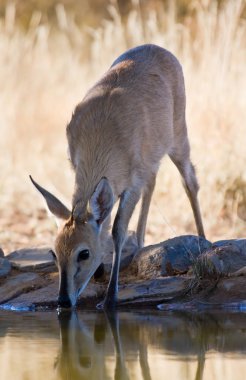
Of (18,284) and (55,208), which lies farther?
(18,284)

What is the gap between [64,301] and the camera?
8.42 metres

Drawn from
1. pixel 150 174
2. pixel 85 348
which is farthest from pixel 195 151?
pixel 85 348

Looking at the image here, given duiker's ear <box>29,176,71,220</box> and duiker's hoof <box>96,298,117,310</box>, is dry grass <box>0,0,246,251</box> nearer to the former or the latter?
duiker's hoof <box>96,298,117,310</box>

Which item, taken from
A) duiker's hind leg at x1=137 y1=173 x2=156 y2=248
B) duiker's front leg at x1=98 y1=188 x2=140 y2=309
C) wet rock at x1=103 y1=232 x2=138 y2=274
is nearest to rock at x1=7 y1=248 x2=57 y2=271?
wet rock at x1=103 y1=232 x2=138 y2=274

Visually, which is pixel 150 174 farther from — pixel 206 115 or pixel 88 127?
pixel 206 115

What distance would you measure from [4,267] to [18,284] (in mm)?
403

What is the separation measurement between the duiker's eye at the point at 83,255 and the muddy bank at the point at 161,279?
0.62m

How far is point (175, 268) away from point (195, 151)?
169 inches

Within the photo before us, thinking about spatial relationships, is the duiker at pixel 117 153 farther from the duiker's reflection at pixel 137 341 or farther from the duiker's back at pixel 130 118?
the duiker's reflection at pixel 137 341

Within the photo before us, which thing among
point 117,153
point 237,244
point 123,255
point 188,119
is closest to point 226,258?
point 237,244

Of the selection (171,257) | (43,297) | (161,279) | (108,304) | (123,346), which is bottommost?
(123,346)

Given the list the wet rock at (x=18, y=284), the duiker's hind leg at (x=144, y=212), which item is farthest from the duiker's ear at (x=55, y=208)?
the duiker's hind leg at (x=144, y=212)

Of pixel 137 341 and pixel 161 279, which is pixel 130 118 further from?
pixel 137 341

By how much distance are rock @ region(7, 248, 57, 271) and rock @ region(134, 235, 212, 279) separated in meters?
1.02
